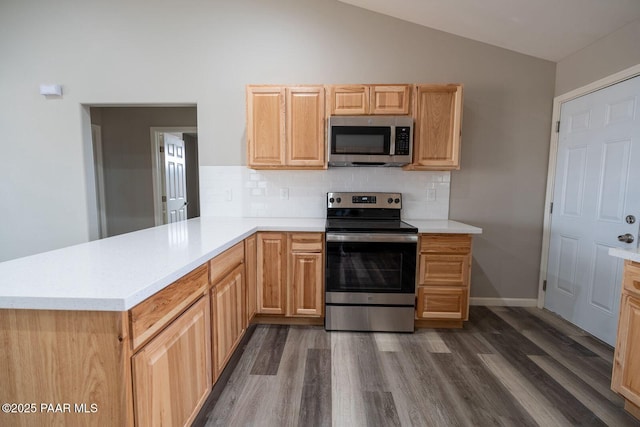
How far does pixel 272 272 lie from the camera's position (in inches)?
94.5

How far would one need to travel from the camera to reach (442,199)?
2850 millimetres

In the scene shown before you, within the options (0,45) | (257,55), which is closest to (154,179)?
(0,45)

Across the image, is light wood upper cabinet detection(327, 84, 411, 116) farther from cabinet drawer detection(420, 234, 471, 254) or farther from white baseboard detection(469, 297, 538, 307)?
white baseboard detection(469, 297, 538, 307)

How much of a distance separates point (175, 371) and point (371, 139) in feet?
6.90

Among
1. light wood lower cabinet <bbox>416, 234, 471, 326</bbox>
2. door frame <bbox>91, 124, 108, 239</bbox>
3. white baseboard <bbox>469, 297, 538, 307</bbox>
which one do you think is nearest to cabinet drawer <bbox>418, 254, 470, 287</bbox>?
light wood lower cabinet <bbox>416, 234, 471, 326</bbox>

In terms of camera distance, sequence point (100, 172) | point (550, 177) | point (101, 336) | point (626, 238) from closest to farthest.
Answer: point (101, 336) < point (626, 238) < point (550, 177) < point (100, 172)

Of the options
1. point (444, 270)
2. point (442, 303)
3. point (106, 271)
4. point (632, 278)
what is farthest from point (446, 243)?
point (106, 271)

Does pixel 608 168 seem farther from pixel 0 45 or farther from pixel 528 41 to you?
pixel 0 45

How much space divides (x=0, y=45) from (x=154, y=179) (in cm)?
185

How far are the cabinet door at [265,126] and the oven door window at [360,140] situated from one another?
0.48 meters

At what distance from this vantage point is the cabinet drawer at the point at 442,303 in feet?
7.79

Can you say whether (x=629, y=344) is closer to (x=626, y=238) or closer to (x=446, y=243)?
(x=626, y=238)

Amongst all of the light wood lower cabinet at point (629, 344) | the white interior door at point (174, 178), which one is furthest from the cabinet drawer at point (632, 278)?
the white interior door at point (174, 178)

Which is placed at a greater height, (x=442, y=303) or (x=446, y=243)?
(x=446, y=243)
